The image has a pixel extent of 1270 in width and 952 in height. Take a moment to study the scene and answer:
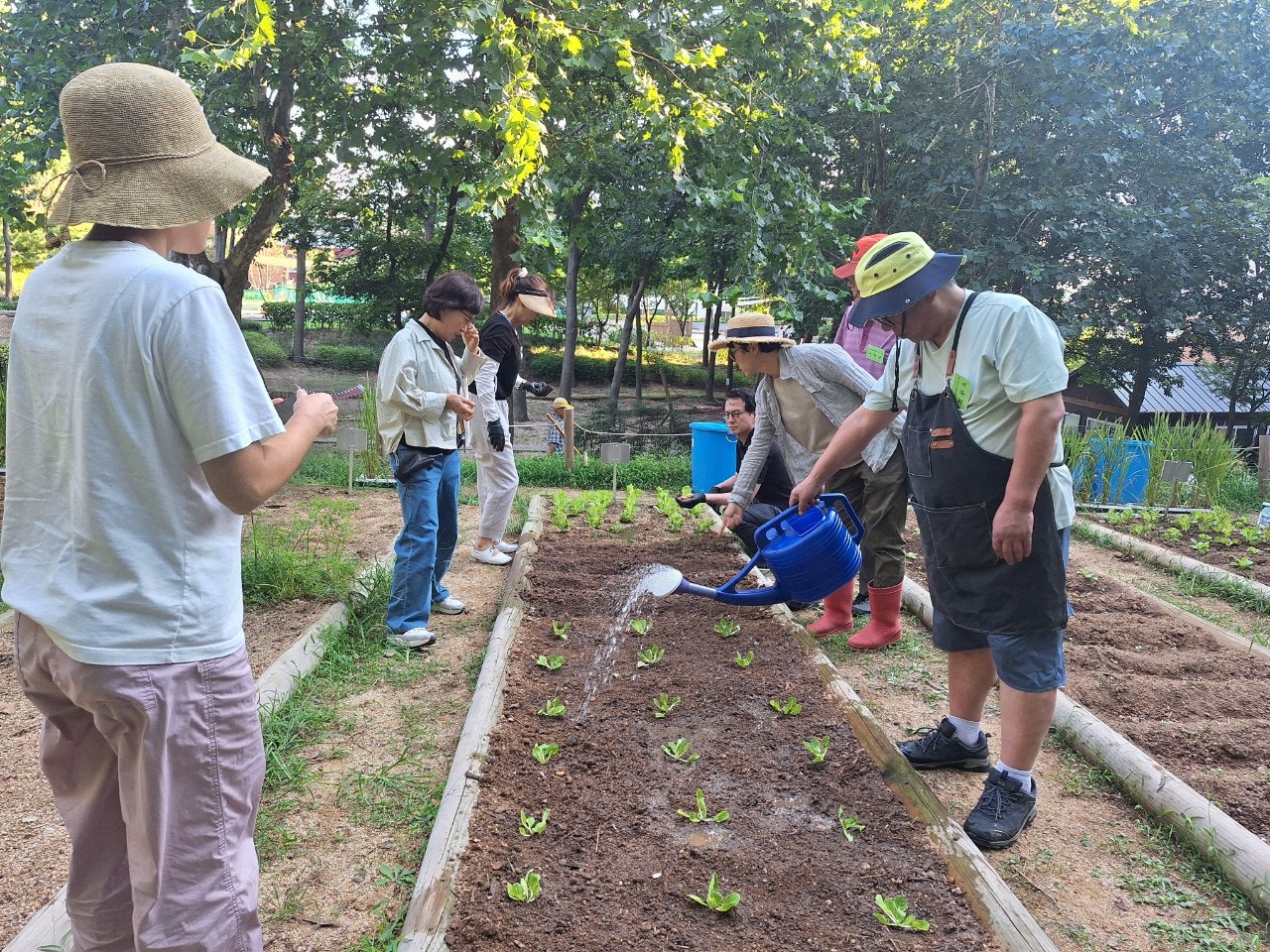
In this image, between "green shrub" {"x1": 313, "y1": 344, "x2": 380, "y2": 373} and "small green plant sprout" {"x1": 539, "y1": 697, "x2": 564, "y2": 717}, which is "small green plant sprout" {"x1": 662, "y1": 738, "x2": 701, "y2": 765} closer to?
"small green plant sprout" {"x1": 539, "y1": 697, "x2": 564, "y2": 717}

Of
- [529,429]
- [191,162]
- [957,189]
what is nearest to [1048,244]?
[957,189]

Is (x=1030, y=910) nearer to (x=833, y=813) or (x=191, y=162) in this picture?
(x=833, y=813)

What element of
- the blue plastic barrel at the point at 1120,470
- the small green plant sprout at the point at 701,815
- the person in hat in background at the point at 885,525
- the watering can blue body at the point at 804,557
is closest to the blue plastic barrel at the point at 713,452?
the blue plastic barrel at the point at 1120,470

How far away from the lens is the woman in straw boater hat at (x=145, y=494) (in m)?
1.30

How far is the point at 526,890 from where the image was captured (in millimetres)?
2148

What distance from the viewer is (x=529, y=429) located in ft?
47.3

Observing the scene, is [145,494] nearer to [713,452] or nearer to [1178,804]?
[1178,804]

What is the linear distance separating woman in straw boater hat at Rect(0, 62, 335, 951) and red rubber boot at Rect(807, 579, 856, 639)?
11.0 ft

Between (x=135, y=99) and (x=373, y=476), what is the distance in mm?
7371

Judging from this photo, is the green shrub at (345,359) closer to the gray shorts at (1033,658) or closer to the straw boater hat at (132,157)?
the gray shorts at (1033,658)

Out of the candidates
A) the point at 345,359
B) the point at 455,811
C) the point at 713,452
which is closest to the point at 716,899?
the point at 455,811

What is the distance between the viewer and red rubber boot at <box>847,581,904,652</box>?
4219 mm

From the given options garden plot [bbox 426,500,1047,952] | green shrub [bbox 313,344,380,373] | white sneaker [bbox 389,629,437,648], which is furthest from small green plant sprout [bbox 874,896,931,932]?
green shrub [bbox 313,344,380,373]

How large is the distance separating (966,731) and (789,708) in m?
0.61
